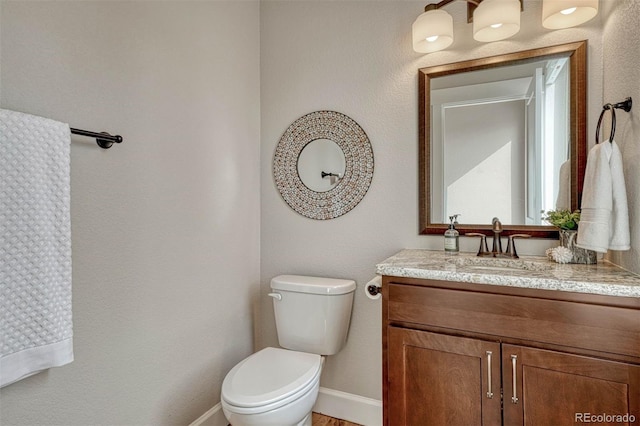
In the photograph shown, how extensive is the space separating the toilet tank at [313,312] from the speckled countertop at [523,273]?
1.37 ft

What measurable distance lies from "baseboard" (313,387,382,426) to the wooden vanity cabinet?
1.85 feet

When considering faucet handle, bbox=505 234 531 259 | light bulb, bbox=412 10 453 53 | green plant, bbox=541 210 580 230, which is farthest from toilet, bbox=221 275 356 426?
light bulb, bbox=412 10 453 53

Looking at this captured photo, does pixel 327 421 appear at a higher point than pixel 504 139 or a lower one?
lower

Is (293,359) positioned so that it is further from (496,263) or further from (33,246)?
(33,246)

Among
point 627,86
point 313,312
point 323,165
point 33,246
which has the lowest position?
point 313,312

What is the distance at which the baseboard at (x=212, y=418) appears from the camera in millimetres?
1683

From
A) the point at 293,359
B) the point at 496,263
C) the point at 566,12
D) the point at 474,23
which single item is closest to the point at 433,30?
the point at 474,23

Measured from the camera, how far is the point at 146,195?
1.42m

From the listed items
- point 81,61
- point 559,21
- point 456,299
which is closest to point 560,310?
point 456,299

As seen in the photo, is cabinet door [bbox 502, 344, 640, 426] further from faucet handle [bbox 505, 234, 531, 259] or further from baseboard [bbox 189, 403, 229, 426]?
baseboard [bbox 189, 403, 229, 426]

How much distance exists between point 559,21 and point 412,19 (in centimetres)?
66

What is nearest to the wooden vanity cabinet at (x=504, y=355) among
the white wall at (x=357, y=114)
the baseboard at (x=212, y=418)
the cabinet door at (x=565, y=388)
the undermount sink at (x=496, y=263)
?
the cabinet door at (x=565, y=388)

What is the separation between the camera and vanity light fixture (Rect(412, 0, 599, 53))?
4.56ft

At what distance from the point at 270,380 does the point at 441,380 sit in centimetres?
72
